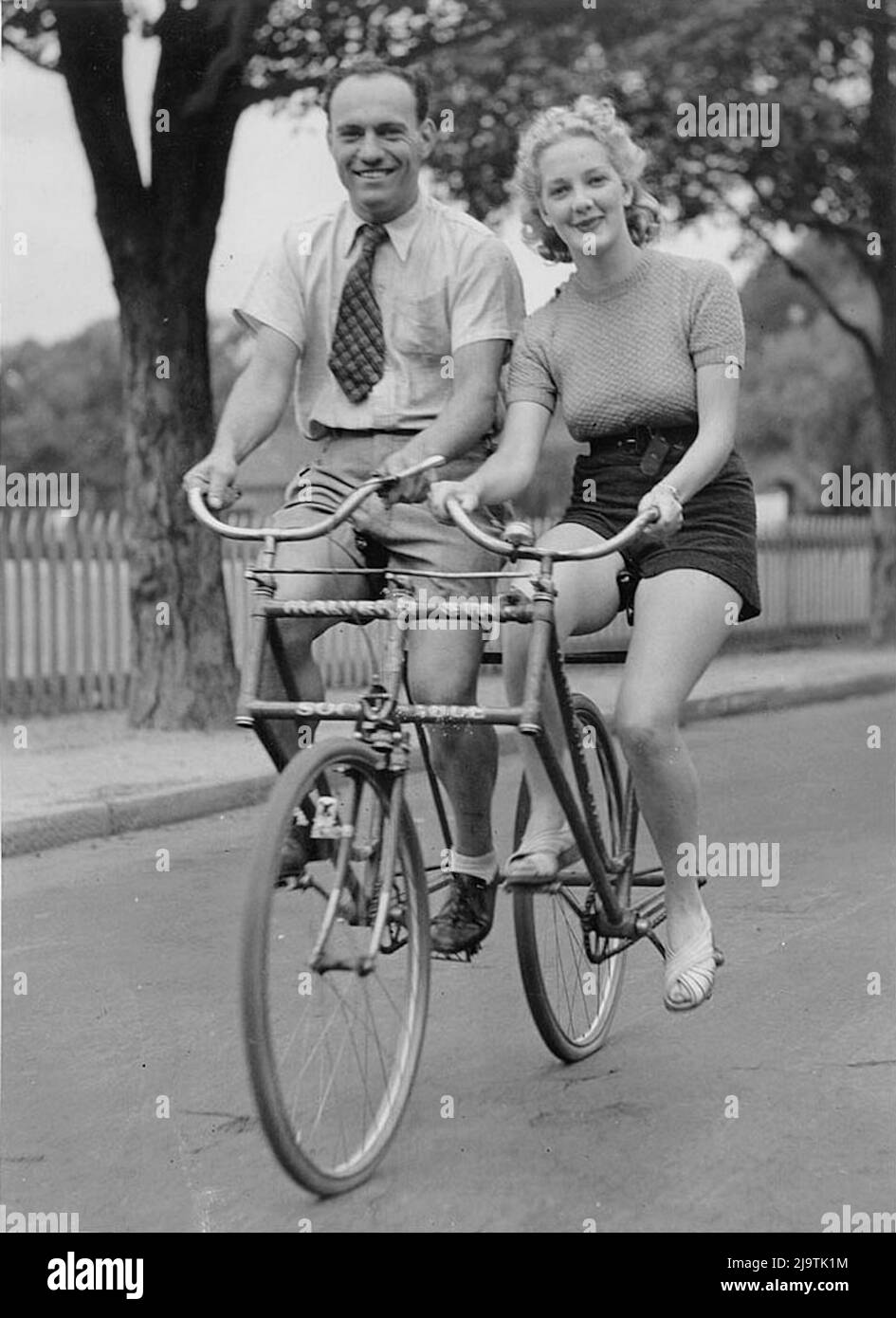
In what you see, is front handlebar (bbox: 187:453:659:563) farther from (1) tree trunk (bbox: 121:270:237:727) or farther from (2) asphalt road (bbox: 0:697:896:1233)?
(1) tree trunk (bbox: 121:270:237:727)

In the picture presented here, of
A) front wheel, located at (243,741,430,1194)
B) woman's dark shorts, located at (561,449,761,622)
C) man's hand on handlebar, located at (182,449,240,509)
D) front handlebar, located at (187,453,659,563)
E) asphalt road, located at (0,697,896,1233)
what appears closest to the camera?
front wheel, located at (243,741,430,1194)

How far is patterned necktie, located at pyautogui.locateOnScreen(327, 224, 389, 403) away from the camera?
4156 millimetres

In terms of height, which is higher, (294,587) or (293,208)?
(293,208)

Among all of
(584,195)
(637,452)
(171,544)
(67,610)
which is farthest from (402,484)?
(67,610)

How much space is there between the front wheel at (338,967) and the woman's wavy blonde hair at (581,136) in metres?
1.43

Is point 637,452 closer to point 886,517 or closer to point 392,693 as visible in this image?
point 392,693

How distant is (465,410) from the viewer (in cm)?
403

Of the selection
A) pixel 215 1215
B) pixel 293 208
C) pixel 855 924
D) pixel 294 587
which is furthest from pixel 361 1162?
pixel 293 208

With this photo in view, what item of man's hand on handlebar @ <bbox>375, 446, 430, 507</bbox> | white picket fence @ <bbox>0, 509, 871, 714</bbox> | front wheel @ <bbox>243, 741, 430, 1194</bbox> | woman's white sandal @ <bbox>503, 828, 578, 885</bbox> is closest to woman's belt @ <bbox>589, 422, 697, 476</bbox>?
man's hand on handlebar @ <bbox>375, 446, 430, 507</bbox>

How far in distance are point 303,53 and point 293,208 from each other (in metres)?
0.89

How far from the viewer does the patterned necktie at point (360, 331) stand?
13.6ft

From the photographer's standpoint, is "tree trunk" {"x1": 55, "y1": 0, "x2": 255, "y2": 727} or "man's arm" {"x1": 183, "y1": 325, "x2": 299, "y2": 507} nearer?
"man's arm" {"x1": 183, "y1": 325, "x2": 299, "y2": 507}

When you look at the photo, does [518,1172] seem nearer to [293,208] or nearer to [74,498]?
[74,498]

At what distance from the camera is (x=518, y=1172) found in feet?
11.6
